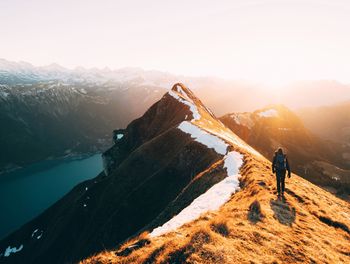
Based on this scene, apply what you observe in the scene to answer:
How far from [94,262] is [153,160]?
49.1 meters

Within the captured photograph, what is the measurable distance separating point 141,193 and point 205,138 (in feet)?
51.8

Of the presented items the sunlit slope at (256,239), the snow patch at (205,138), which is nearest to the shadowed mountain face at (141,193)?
the snow patch at (205,138)

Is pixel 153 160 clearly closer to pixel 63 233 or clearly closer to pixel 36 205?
pixel 63 233

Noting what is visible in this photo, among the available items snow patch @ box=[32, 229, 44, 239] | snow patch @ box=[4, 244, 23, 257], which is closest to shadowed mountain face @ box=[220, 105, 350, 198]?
snow patch @ box=[32, 229, 44, 239]

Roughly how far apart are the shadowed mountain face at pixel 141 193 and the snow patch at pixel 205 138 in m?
0.89

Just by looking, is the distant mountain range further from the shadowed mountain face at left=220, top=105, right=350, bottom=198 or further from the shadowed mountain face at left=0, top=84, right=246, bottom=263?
the shadowed mountain face at left=220, top=105, right=350, bottom=198

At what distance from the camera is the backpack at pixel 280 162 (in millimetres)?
22266

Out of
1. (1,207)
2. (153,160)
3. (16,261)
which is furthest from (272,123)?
(1,207)

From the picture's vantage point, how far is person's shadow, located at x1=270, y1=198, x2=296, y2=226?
1825 cm

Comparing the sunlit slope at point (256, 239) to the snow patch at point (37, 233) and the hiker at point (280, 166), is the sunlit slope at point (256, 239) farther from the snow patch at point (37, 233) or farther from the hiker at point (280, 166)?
the snow patch at point (37, 233)

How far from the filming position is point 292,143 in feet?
562

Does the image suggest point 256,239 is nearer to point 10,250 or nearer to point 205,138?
point 205,138

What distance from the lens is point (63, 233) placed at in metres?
76.1

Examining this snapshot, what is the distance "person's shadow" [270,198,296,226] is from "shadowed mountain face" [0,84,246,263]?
13.2m
